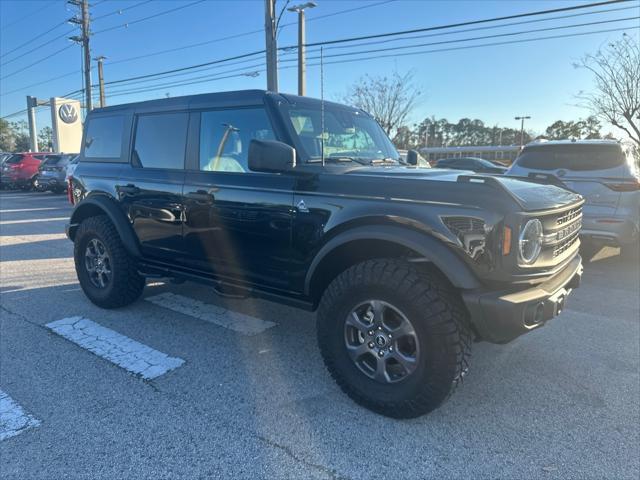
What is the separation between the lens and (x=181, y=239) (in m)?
4.02

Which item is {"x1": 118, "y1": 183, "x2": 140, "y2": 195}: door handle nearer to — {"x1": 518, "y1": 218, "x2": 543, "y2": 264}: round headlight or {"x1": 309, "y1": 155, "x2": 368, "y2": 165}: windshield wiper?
{"x1": 309, "y1": 155, "x2": 368, "y2": 165}: windshield wiper

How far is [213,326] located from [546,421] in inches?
110

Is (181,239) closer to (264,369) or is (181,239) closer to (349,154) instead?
(264,369)

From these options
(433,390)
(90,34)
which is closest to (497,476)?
(433,390)

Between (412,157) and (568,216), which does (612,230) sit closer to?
(412,157)

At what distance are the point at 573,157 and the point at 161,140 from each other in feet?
18.1

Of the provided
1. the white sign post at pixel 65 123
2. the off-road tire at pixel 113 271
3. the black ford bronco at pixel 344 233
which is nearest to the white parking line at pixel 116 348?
the off-road tire at pixel 113 271

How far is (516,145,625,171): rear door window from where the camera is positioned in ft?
20.8

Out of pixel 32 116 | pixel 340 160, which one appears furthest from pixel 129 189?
pixel 32 116

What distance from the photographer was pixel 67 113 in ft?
133

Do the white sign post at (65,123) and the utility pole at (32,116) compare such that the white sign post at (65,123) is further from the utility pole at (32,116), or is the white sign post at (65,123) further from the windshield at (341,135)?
the windshield at (341,135)

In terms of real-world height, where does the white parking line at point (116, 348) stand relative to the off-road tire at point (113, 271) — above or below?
below

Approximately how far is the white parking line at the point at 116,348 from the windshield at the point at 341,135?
192cm

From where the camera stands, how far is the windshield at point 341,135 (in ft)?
11.5
